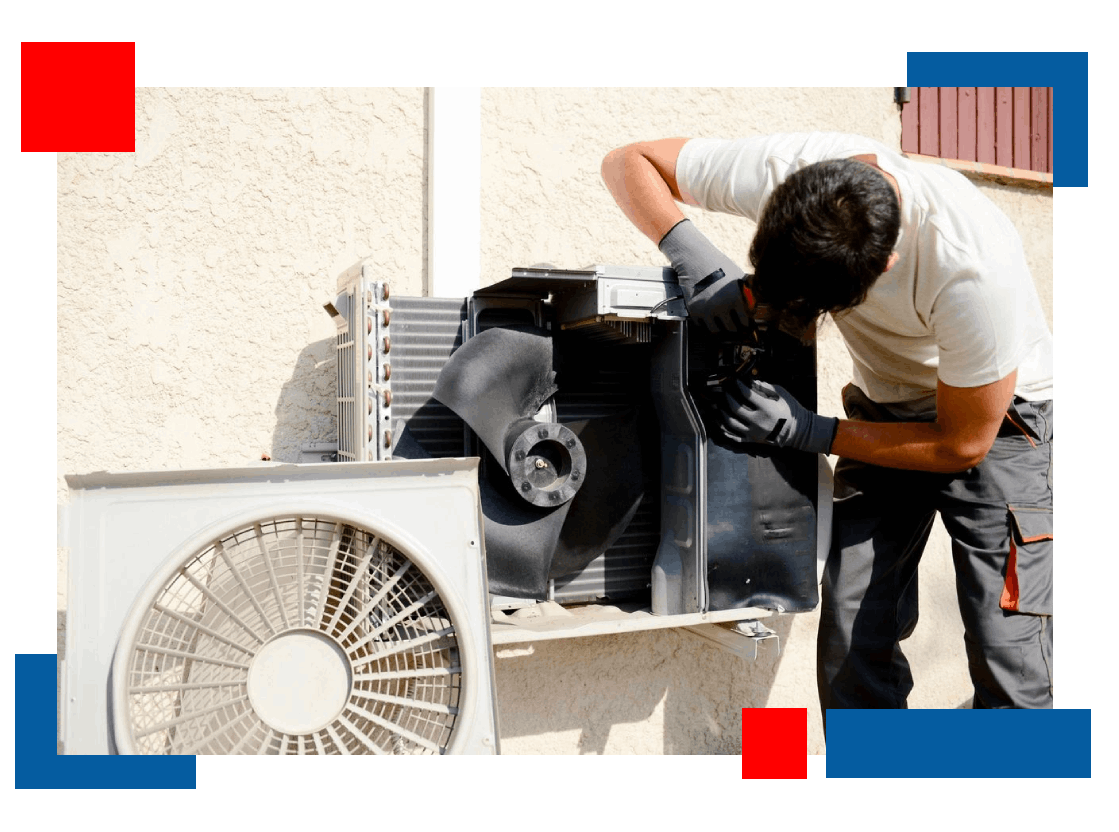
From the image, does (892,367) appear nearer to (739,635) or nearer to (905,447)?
(905,447)

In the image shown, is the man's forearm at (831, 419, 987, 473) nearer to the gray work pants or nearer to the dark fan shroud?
the gray work pants

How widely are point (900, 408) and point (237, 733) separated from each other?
154 centimetres

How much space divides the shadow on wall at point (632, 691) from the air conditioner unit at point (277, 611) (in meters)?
0.84

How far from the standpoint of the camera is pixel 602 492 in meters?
2.00

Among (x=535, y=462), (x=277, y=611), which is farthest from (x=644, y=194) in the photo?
(x=277, y=611)

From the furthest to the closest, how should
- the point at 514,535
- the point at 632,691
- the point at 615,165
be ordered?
the point at 632,691
the point at 615,165
the point at 514,535

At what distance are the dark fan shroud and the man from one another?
0.28m

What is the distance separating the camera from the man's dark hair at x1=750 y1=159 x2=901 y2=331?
1.61m

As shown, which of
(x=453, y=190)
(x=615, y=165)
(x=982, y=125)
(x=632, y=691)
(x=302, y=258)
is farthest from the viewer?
(x=982, y=125)

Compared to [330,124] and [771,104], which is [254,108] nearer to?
[330,124]

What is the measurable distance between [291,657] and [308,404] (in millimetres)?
919

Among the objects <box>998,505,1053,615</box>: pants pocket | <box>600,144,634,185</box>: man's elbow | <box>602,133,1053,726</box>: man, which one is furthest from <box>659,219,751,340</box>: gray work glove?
<box>998,505,1053,615</box>: pants pocket

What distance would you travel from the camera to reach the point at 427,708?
1.52 m

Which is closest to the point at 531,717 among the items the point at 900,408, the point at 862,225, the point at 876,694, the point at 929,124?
the point at 876,694
